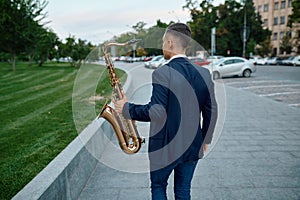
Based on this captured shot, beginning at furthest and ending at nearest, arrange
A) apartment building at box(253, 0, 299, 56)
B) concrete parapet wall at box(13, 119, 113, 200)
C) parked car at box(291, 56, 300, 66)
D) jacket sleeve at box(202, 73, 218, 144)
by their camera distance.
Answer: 1. apartment building at box(253, 0, 299, 56)
2. parked car at box(291, 56, 300, 66)
3. concrete parapet wall at box(13, 119, 113, 200)
4. jacket sleeve at box(202, 73, 218, 144)

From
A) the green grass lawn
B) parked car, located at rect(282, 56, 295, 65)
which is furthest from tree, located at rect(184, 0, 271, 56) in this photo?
the green grass lawn

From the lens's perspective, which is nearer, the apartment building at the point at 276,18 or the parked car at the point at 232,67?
the parked car at the point at 232,67

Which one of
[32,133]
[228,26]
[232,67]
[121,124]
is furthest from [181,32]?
[228,26]

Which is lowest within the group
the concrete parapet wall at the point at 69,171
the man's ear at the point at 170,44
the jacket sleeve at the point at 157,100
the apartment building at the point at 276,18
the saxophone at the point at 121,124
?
the concrete parapet wall at the point at 69,171

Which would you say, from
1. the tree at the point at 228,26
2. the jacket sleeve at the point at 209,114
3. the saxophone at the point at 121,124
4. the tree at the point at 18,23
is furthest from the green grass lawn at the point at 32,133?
the tree at the point at 228,26

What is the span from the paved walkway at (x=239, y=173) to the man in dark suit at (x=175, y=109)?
130cm

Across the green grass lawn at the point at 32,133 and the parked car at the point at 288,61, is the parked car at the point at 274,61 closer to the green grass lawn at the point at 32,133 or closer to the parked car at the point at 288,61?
the parked car at the point at 288,61

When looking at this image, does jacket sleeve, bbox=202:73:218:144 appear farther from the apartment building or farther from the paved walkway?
the apartment building

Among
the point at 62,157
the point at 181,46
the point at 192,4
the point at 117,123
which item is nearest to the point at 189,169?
the point at 117,123

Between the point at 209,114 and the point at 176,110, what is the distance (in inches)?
17.7

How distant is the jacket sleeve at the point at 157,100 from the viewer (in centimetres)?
212

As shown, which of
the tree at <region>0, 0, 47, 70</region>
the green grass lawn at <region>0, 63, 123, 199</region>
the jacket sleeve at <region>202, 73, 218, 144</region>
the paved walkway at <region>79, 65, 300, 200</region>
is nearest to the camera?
the jacket sleeve at <region>202, 73, 218, 144</region>

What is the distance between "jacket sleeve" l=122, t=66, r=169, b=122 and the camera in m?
2.12

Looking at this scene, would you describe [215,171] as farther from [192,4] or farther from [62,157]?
[192,4]
